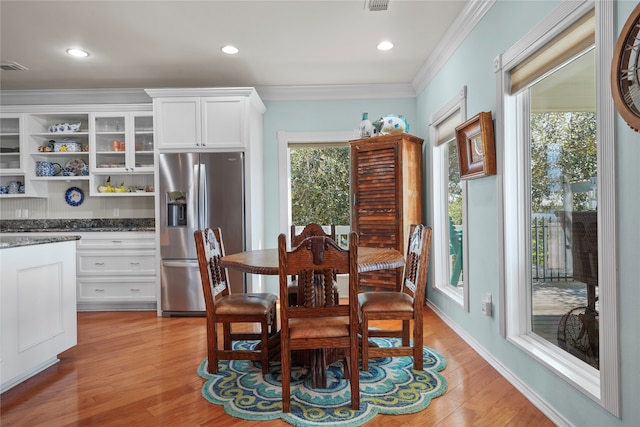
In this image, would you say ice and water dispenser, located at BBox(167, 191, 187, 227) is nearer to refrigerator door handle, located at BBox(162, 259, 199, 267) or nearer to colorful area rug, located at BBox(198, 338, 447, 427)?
refrigerator door handle, located at BBox(162, 259, 199, 267)

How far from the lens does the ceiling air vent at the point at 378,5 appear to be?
264 centimetres

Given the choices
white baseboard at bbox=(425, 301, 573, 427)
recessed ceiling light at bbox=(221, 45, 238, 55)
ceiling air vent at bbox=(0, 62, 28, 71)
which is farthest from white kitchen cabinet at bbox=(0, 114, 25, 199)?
white baseboard at bbox=(425, 301, 573, 427)

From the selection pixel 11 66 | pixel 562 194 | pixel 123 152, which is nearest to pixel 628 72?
pixel 562 194

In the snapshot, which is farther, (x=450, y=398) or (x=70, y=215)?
(x=70, y=215)

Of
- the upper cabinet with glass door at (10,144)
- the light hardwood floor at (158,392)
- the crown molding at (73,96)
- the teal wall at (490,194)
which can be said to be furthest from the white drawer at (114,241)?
the crown molding at (73,96)

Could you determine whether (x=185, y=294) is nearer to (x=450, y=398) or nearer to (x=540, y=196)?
(x=450, y=398)

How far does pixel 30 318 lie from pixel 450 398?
2.61 metres

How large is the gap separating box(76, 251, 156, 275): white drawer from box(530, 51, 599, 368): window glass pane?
3711mm

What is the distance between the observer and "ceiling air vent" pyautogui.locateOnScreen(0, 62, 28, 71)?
3.68 m

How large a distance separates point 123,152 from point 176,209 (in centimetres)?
102

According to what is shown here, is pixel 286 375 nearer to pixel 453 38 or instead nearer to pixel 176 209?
pixel 176 209

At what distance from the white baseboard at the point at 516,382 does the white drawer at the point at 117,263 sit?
127 inches

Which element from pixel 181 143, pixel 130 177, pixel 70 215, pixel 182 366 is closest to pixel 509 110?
pixel 182 366

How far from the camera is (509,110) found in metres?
2.33
